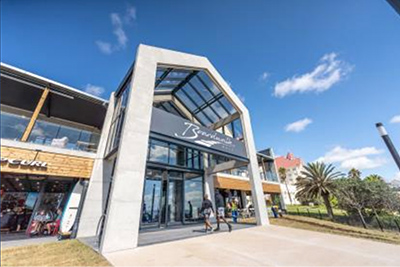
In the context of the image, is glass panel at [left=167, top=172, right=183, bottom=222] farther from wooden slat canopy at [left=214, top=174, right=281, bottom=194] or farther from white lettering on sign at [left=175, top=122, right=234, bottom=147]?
wooden slat canopy at [left=214, top=174, right=281, bottom=194]

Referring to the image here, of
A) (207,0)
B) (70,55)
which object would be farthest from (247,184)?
(70,55)

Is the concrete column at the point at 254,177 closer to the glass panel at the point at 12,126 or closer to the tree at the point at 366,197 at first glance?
the glass panel at the point at 12,126

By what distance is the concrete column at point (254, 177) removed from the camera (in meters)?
8.72

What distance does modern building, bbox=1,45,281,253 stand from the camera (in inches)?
213

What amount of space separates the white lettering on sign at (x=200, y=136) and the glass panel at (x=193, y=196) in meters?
3.05

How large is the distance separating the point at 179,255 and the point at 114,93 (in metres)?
8.81

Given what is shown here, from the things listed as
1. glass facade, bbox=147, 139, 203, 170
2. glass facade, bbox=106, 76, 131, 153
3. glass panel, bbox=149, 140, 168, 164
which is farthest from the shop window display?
glass facade, bbox=147, 139, 203, 170

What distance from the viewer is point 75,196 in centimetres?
727

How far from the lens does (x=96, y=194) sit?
23.9 ft

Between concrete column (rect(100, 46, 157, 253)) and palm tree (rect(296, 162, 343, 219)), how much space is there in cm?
2243

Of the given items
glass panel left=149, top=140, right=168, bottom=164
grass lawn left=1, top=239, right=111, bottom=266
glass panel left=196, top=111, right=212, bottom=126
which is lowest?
grass lawn left=1, top=239, right=111, bottom=266

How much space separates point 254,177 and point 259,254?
5.84m

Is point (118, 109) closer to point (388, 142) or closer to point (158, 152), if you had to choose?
point (158, 152)

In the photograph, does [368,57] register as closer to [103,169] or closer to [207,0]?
[207,0]
